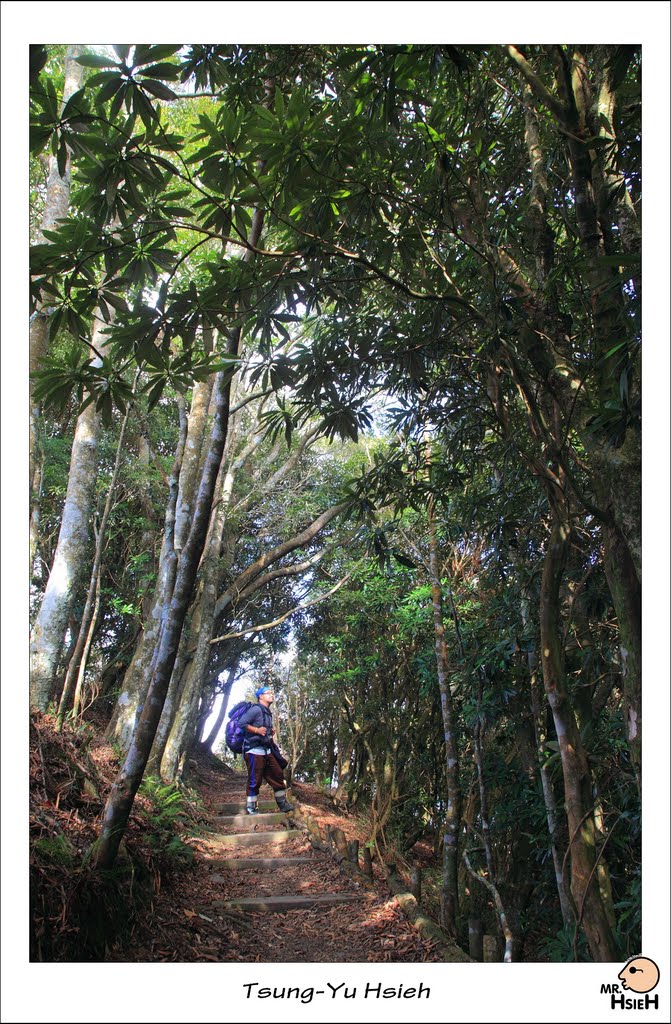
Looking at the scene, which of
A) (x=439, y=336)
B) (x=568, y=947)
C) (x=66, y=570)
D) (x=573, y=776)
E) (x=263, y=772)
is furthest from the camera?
(x=263, y=772)

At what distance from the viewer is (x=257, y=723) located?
5465 mm

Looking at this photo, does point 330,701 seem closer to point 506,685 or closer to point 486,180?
point 506,685

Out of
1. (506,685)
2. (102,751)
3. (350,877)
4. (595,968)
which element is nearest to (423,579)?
(506,685)

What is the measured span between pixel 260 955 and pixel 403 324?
8.99 ft

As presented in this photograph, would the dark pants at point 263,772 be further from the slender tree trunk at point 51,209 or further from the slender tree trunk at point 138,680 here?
the slender tree trunk at point 51,209

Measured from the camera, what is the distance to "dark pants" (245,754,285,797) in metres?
5.68

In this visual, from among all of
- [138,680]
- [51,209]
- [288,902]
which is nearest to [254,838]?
[138,680]

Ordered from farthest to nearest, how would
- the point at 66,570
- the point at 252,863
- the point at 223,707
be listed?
1. the point at 223,707
2. the point at 66,570
3. the point at 252,863

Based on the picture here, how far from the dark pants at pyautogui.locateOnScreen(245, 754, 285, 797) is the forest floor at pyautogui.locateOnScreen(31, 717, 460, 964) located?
153 cm

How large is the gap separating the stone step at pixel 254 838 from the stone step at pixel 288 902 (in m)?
1.49

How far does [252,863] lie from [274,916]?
3.46 feet

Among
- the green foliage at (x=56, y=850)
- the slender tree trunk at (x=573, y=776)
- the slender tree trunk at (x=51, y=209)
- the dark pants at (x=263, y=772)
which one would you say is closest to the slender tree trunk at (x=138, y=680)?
the dark pants at (x=263, y=772)

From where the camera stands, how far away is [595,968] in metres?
1.67

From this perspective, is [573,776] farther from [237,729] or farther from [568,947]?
[237,729]
